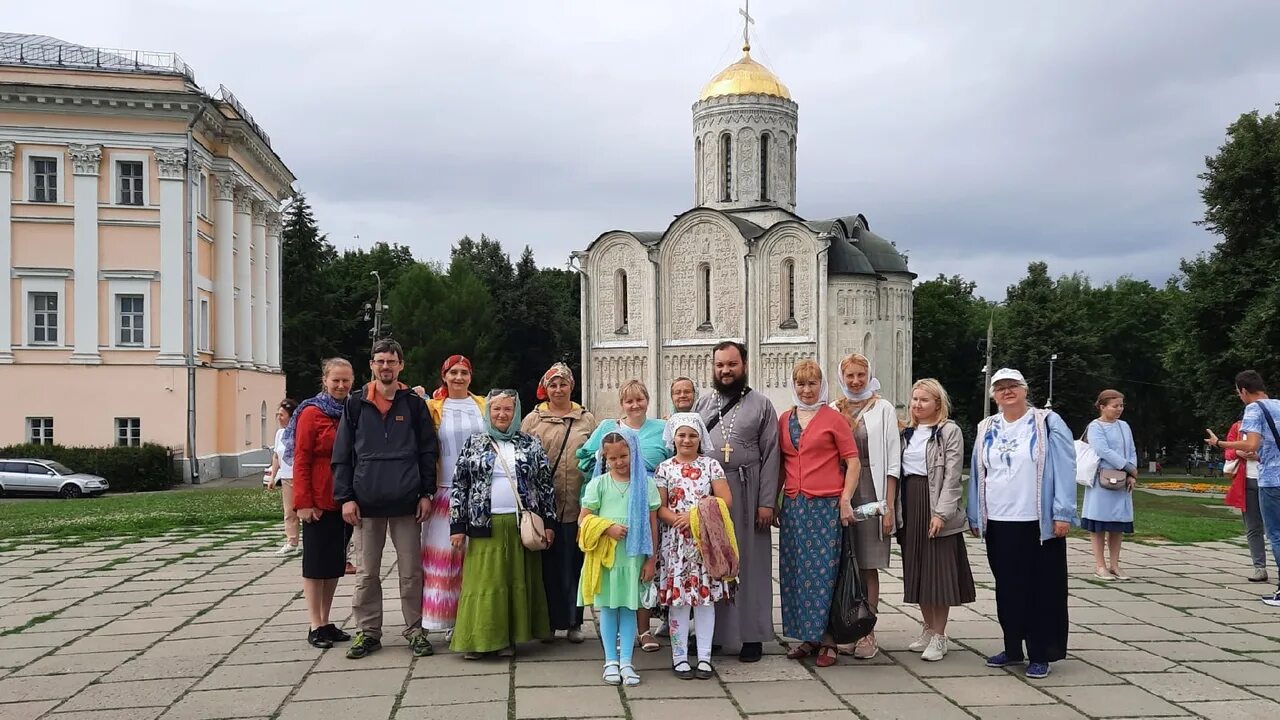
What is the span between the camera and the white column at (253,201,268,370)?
118ft

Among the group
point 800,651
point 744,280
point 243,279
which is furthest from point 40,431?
point 800,651

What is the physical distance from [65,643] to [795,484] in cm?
492

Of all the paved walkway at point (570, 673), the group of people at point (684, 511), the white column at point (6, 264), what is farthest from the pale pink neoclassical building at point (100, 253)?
the group of people at point (684, 511)

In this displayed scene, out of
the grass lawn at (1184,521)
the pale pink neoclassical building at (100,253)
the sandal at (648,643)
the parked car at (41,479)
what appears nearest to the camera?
the sandal at (648,643)

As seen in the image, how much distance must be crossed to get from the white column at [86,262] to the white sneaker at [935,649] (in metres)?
27.4

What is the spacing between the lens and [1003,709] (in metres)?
5.44

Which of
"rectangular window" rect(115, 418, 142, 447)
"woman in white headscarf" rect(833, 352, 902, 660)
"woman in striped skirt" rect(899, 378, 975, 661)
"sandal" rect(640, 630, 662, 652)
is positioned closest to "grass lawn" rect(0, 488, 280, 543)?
"rectangular window" rect(115, 418, 142, 447)

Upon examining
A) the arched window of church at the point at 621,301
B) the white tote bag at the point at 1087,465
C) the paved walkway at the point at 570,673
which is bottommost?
the paved walkway at the point at 570,673

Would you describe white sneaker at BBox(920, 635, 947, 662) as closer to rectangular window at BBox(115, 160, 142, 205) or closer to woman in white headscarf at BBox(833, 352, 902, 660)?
woman in white headscarf at BBox(833, 352, 902, 660)

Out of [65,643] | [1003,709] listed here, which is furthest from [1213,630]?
[65,643]

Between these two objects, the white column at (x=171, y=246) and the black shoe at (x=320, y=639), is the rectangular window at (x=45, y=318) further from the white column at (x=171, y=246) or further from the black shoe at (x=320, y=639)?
the black shoe at (x=320, y=639)

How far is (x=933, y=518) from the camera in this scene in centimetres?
634

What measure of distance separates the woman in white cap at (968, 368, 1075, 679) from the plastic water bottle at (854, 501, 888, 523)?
0.55m

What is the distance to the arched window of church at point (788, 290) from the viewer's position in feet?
131
